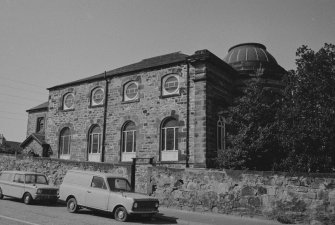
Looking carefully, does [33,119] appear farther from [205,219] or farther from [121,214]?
[205,219]

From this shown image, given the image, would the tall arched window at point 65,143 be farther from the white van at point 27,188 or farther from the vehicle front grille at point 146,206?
the vehicle front grille at point 146,206

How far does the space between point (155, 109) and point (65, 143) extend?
932 cm

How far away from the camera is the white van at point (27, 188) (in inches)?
563

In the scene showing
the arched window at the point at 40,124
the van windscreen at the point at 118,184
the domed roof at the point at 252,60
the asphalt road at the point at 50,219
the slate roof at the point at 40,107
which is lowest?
the asphalt road at the point at 50,219

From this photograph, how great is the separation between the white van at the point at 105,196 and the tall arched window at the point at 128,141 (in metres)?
9.77

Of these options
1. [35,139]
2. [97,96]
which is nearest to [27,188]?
[97,96]

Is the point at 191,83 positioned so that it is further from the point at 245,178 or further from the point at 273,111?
the point at 245,178

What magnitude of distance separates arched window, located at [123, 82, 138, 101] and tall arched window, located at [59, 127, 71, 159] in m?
6.36

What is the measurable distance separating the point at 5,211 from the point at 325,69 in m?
14.9

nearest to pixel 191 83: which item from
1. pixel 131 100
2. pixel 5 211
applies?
pixel 131 100

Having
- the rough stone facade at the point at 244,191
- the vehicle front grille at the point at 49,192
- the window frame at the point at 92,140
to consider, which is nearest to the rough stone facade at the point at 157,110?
the window frame at the point at 92,140

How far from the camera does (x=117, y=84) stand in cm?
2473

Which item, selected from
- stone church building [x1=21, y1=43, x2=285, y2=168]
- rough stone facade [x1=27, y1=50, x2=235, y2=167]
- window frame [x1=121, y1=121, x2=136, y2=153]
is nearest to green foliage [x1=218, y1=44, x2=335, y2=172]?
rough stone facade [x1=27, y1=50, x2=235, y2=167]

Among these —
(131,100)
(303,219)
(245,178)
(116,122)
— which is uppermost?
(131,100)
